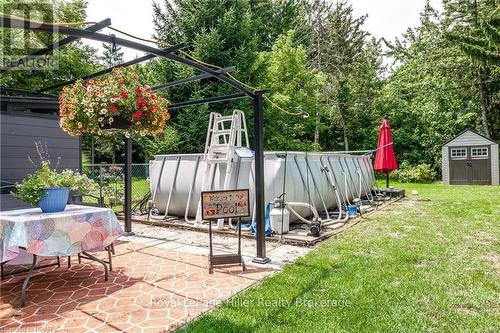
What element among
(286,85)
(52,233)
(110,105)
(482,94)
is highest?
(286,85)

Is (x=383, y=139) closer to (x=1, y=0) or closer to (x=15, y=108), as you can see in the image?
(x=15, y=108)

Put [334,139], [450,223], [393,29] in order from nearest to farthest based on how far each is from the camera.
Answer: [450,223] → [334,139] → [393,29]

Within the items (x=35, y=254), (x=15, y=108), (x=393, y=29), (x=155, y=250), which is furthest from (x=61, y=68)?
(x=393, y=29)

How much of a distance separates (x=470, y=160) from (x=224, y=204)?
16735 millimetres

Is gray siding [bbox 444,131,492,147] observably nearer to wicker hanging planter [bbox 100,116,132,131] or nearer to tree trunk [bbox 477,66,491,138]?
tree trunk [bbox 477,66,491,138]

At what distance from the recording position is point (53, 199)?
3.75m

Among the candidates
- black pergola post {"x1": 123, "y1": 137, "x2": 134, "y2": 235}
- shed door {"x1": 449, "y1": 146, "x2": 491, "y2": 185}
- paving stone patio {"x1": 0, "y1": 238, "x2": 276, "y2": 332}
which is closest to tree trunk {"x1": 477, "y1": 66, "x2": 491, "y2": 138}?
shed door {"x1": 449, "y1": 146, "x2": 491, "y2": 185}

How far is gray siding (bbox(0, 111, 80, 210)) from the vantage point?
5930mm

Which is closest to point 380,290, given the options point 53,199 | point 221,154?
point 53,199

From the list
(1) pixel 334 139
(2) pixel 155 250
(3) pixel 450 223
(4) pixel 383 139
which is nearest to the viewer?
(2) pixel 155 250

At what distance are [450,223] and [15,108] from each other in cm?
920

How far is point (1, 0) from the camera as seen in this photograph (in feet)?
42.6

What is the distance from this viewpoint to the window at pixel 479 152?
16.3 metres

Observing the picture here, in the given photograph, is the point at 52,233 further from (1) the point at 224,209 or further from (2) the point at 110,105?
(1) the point at 224,209
